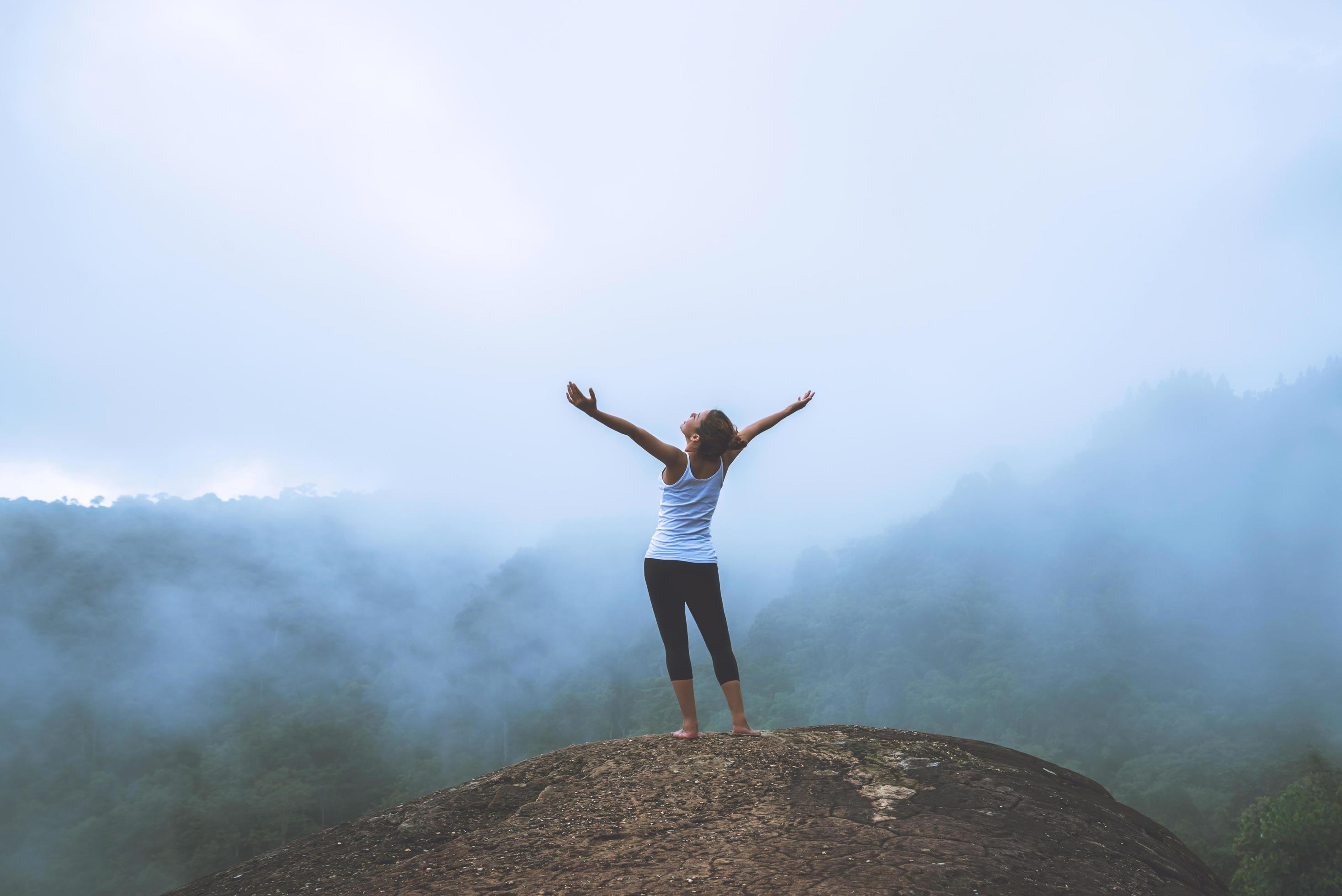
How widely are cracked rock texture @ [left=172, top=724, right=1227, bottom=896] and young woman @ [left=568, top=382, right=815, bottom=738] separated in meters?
0.48

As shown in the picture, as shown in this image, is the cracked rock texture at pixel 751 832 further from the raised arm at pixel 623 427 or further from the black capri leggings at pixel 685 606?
the raised arm at pixel 623 427

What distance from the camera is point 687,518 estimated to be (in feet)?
16.8

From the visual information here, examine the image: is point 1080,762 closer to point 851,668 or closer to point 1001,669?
point 1001,669

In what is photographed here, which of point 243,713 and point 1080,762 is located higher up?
point 243,713

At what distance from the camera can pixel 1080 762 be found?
63250mm

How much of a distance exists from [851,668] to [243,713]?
62.5 metres

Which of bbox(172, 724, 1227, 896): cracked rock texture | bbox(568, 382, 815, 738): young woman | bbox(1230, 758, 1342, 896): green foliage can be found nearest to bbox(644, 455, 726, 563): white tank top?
bbox(568, 382, 815, 738): young woman

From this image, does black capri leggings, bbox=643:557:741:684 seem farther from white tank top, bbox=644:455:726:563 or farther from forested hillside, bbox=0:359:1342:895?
forested hillside, bbox=0:359:1342:895

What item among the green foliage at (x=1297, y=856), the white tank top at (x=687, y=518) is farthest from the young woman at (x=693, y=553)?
the green foliage at (x=1297, y=856)

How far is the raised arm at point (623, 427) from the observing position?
14.9 ft

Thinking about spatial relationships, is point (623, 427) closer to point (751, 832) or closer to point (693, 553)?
point (693, 553)

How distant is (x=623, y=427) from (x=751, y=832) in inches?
87.4

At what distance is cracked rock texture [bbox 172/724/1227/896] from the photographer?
134 inches

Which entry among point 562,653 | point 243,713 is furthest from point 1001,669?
point 243,713
